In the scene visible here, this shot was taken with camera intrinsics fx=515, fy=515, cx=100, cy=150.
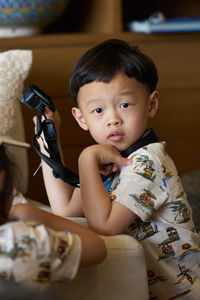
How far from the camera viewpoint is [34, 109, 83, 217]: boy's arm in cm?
118

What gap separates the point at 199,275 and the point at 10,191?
48cm

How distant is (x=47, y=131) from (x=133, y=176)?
0.25 m

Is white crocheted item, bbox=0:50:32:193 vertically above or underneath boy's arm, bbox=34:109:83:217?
above

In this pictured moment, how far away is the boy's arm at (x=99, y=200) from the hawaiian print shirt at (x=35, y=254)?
19 centimetres

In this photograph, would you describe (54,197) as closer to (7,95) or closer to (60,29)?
(7,95)

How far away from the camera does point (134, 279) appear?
91cm

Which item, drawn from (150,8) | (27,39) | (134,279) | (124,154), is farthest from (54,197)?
(150,8)

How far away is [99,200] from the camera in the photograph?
0.98 metres

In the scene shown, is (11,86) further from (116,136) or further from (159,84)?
(159,84)

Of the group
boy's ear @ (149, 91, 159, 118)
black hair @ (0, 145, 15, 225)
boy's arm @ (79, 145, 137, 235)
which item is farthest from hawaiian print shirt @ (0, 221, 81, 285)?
boy's ear @ (149, 91, 159, 118)

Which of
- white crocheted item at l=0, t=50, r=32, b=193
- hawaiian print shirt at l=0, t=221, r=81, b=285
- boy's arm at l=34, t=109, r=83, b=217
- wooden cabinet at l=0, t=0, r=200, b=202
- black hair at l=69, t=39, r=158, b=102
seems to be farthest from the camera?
wooden cabinet at l=0, t=0, r=200, b=202

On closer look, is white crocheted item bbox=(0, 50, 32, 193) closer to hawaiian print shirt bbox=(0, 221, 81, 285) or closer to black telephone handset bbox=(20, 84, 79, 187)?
black telephone handset bbox=(20, 84, 79, 187)

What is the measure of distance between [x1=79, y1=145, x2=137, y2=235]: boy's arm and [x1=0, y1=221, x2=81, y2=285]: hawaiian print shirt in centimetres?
19

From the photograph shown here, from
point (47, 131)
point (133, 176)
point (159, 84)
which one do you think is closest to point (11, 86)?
point (47, 131)
